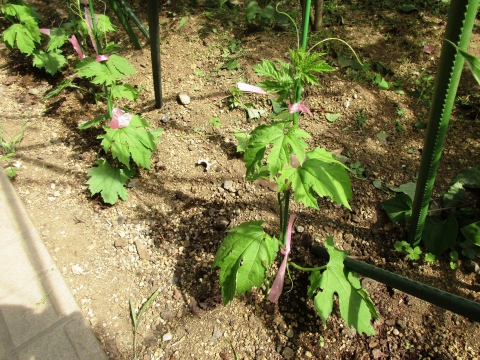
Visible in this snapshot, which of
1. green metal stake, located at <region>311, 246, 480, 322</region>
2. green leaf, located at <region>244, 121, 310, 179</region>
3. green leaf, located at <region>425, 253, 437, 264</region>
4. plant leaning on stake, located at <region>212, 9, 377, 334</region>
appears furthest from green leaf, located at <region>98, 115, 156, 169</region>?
green leaf, located at <region>425, 253, 437, 264</region>

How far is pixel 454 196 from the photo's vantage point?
2.35 metres

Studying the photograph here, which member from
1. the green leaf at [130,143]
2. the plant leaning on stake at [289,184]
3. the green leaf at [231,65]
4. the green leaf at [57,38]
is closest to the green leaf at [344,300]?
the plant leaning on stake at [289,184]

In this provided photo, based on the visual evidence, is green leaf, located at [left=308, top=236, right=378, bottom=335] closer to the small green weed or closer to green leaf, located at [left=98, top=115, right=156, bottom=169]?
the small green weed

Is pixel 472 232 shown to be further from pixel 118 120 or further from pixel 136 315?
pixel 118 120

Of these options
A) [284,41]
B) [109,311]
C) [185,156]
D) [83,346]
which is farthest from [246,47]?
[83,346]

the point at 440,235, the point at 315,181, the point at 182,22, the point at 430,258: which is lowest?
the point at 430,258

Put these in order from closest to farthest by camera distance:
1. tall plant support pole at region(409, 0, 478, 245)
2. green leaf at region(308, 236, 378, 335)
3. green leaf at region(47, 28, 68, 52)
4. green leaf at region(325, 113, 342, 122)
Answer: tall plant support pole at region(409, 0, 478, 245) < green leaf at region(308, 236, 378, 335) < green leaf at region(325, 113, 342, 122) < green leaf at region(47, 28, 68, 52)

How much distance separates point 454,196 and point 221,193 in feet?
4.71

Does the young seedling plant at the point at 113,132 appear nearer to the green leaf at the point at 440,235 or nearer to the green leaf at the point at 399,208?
the green leaf at the point at 399,208

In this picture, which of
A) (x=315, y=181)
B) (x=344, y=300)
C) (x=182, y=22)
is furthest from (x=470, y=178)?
(x=182, y=22)

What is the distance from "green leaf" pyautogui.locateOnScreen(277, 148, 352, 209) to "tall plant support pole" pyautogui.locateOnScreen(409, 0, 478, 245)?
1.59 feet

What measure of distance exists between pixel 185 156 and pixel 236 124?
0.46 m

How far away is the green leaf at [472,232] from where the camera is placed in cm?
206

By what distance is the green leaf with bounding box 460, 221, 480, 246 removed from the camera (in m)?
2.06
